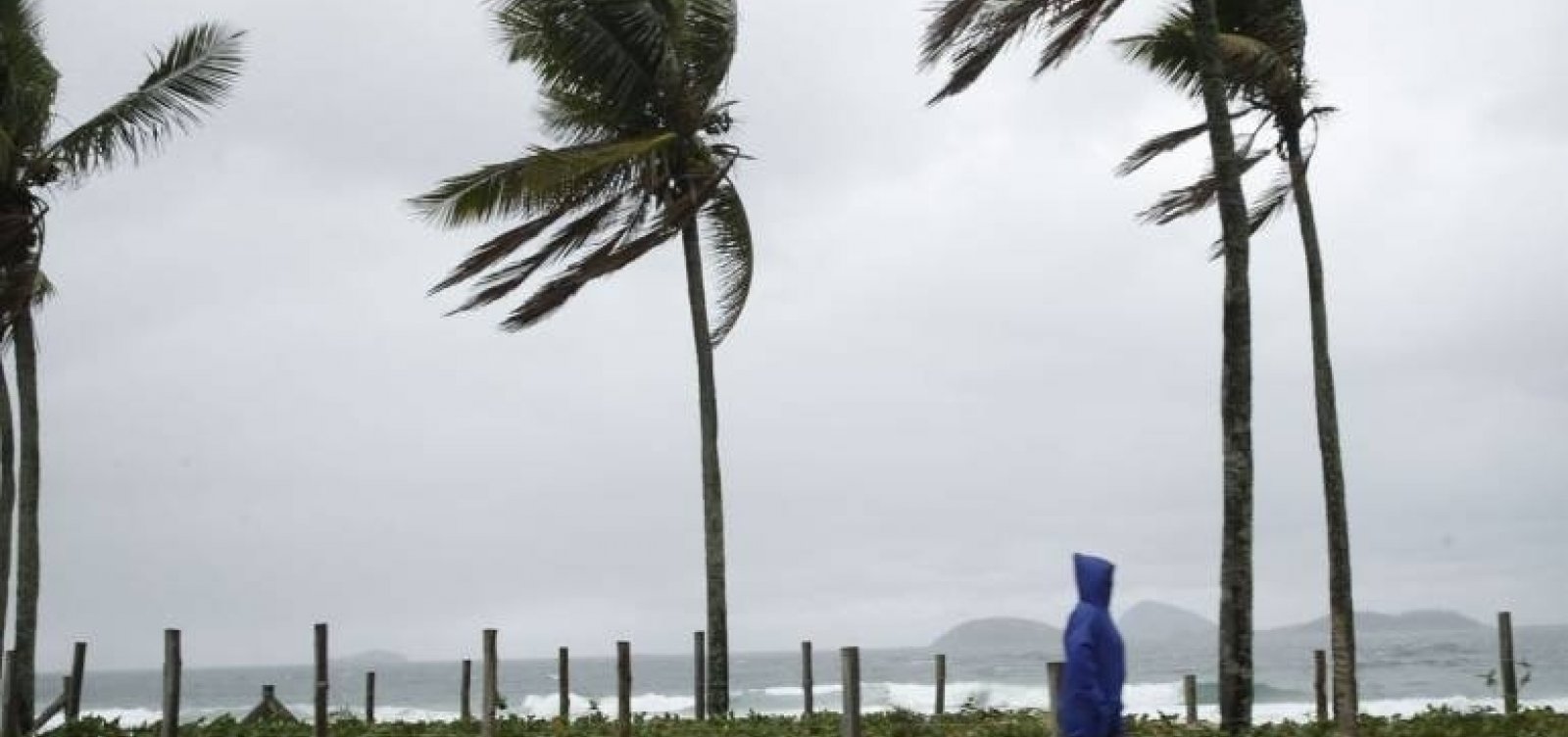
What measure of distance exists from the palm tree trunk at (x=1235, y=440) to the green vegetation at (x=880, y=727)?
56cm

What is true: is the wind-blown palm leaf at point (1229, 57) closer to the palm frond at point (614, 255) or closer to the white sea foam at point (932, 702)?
the palm frond at point (614, 255)

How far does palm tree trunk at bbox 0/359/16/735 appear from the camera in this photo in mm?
21562

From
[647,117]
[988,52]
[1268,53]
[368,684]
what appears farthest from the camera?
[368,684]

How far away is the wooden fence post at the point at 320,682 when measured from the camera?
17.3 m

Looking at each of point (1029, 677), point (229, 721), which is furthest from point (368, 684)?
point (1029, 677)

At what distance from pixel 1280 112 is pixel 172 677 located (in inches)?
585

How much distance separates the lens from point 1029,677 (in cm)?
9400

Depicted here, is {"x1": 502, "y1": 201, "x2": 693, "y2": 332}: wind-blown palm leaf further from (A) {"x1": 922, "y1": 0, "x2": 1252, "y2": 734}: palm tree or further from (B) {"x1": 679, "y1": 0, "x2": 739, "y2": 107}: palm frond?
(A) {"x1": 922, "y1": 0, "x2": 1252, "y2": 734}: palm tree

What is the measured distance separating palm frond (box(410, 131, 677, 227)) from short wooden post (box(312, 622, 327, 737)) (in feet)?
19.2

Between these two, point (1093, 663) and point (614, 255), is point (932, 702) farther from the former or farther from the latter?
point (1093, 663)

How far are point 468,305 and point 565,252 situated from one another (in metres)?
2.24

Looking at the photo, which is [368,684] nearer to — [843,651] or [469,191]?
[469,191]

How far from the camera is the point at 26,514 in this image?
21.5 meters

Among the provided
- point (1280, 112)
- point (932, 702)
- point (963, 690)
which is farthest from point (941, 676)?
point (963, 690)
